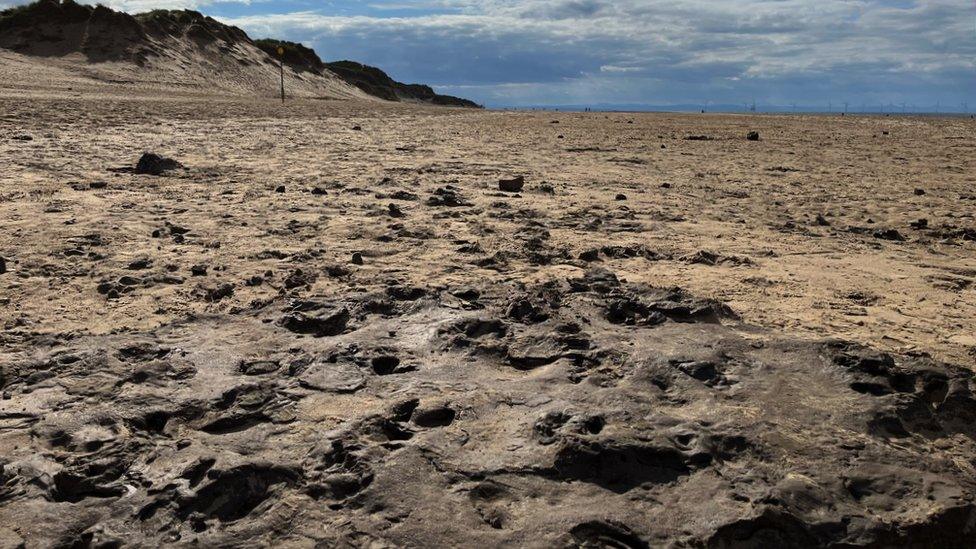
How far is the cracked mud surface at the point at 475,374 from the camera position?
246 centimetres

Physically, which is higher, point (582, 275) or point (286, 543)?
point (582, 275)

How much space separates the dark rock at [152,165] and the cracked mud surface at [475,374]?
3.51 feet

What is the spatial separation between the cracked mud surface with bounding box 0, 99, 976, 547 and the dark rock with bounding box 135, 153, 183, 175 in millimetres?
1069

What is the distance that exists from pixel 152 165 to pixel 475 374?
641 cm

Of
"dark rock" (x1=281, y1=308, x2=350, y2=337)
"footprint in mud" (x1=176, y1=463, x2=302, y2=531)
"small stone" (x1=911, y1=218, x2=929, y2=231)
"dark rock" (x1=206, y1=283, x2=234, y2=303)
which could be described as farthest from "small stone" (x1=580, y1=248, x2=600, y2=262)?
"footprint in mud" (x1=176, y1=463, x2=302, y2=531)

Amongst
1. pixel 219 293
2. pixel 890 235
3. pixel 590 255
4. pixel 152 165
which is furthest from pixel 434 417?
pixel 152 165

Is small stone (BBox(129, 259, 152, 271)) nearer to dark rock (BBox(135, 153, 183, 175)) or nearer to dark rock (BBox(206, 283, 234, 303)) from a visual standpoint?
dark rock (BBox(206, 283, 234, 303))

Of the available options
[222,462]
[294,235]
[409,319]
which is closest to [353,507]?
[222,462]

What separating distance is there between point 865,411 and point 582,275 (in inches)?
85.6

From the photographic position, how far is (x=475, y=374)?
3.36 meters

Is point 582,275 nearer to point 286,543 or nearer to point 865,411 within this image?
point 865,411

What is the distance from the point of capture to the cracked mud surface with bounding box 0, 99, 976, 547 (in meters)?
2.46

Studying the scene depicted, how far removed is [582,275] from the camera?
497cm

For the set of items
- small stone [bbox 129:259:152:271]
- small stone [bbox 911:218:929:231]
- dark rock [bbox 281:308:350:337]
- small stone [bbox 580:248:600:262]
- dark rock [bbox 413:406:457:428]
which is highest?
small stone [bbox 911:218:929:231]
